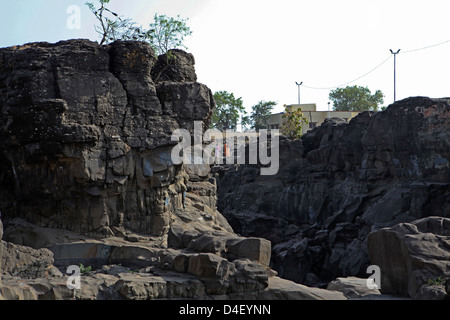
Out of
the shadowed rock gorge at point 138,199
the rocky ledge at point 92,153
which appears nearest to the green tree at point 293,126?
the shadowed rock gorge at point 138,199

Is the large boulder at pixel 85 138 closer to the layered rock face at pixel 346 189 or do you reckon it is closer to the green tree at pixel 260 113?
the layered rock face at pixel 346 189

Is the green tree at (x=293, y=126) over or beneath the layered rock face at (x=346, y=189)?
over

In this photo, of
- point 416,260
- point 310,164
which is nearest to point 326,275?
point 310,164

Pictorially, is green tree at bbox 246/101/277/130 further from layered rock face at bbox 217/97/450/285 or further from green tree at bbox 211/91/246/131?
layered rock face at bbox 217/97/450/285

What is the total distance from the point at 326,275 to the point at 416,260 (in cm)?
1973

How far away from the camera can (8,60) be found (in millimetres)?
18531

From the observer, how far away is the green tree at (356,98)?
72750 mm

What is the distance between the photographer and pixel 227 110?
6291cm

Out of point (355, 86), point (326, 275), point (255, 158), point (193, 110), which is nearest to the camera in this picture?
point (193, 110)

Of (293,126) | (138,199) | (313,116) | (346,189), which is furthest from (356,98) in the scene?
(138,199)

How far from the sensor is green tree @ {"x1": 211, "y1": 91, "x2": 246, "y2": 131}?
2441 inches

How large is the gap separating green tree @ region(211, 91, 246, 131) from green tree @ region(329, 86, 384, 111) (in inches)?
672

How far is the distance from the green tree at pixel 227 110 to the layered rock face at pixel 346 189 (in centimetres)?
1686
